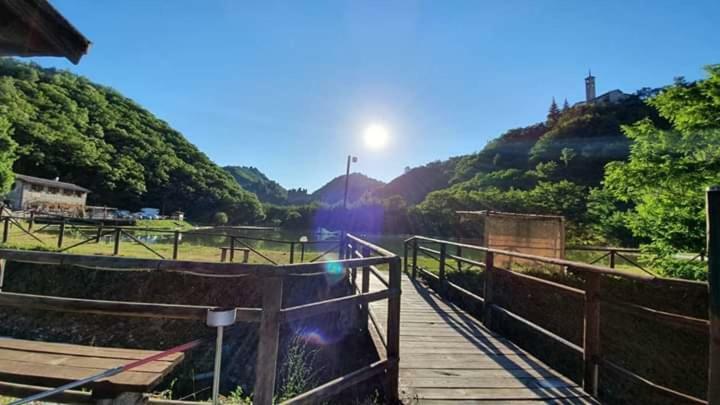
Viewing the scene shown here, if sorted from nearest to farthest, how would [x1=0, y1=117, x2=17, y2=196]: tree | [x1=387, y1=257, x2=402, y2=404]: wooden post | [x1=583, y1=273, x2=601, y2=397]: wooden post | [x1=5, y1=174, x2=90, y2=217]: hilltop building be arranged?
[x1=387, y1=257, x2=402, y2=404]: wooden post < [x1=583, y1=273, x2=601, y2=397]: wooden post < [x1=0, y1=117, x2=17, y2=196]: tree < [x1=5, y1=174, x2=90, y2=217]: hilltop building

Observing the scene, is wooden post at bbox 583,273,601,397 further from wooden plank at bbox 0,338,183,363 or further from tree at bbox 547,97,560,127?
tree at bbox 547,97,560,127

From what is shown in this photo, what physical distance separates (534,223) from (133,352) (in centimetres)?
969

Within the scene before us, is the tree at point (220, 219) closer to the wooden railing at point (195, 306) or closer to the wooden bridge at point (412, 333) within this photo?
the wooden bridge at point (412, 333)

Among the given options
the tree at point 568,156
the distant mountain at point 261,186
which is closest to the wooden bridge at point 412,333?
the tree at point 568,156

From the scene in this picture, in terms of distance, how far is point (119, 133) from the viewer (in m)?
63.2

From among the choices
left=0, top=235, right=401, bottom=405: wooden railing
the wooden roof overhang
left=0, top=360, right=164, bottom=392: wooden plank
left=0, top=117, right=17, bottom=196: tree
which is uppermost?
left=0, top=117, right=17, bottom=196: tree

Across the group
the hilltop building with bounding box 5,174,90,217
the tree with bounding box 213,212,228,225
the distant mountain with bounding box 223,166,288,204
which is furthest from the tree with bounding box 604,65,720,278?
the distant mountain with bounding box 223,166,288,204

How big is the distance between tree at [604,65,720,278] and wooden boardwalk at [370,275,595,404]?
488 centimetres

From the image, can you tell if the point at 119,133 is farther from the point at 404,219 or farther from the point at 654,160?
the point at 654,160

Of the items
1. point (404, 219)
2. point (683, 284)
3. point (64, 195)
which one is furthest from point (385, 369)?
point (64, 195)

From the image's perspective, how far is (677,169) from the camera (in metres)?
6.36

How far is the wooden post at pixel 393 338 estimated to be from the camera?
250cm

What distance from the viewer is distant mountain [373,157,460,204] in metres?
68.9

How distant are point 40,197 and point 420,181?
60.7 meters
